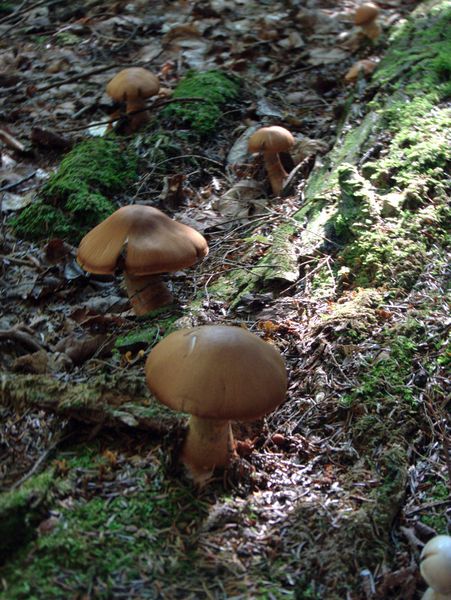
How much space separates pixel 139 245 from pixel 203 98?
3301 mm

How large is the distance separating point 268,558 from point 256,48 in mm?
6677

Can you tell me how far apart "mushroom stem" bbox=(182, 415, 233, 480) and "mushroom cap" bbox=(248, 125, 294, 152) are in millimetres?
3240

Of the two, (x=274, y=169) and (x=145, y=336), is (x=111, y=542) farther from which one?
(x=274, y=169)

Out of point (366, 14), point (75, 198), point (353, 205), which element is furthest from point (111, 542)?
point (366, 14)

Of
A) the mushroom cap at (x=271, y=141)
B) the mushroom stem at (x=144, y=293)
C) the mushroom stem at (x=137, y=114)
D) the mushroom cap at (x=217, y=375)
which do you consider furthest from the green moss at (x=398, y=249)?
the mushroom stem at (x=137, y=114)

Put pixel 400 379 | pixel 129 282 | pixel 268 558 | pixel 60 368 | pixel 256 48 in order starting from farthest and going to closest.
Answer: pixel 256 48, pixel 129 282, pixel 60 368, pixel 400 379, pixel 268 558

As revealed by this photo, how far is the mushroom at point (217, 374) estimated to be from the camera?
2195 millimetres

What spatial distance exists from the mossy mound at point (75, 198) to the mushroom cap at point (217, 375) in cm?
234

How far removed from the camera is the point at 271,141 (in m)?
5.13

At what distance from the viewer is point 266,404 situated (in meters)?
2.25

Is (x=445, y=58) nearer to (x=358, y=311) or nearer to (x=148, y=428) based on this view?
(x=358, y=311)

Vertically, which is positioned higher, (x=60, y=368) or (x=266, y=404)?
(x=266, y=404)

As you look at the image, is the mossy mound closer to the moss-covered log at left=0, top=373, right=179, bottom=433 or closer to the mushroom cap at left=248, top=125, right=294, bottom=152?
the mushroom cap at left=248, top=125, right=294, bottom=152

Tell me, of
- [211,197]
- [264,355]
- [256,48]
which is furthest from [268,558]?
[256,48]
